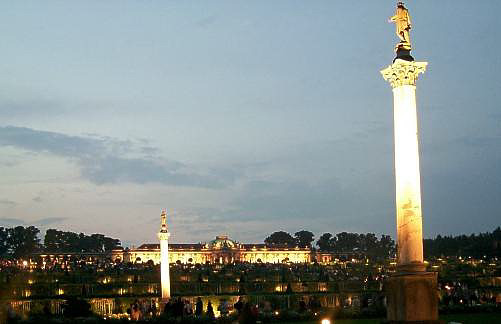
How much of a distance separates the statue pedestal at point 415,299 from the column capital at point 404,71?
530cm

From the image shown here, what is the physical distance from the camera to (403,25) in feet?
82.3

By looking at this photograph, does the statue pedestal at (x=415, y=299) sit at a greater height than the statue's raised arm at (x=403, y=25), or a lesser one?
lesser

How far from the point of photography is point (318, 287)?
3238 inches

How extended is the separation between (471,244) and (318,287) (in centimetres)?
8222

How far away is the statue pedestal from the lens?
22.8m

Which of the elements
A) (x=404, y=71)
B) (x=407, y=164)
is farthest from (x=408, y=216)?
(x=404, y=71)

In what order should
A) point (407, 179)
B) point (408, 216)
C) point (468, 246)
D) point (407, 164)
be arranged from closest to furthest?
point (408, 216)
point (407, 179)
point (407, 164)
point (468, 246)

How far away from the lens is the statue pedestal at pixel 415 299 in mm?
22750

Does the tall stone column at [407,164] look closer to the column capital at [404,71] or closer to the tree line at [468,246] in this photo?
the column capital at [404,71]

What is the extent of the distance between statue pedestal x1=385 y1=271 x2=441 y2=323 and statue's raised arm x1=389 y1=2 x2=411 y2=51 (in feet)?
21.5

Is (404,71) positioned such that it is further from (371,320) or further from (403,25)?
(371,320)

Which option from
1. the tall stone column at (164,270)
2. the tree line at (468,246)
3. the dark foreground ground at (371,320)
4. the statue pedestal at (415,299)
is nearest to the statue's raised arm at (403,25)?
the statue pedestal at (415,299)

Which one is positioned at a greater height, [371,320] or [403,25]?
[403,25]

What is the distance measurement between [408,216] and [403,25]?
5.64 m
